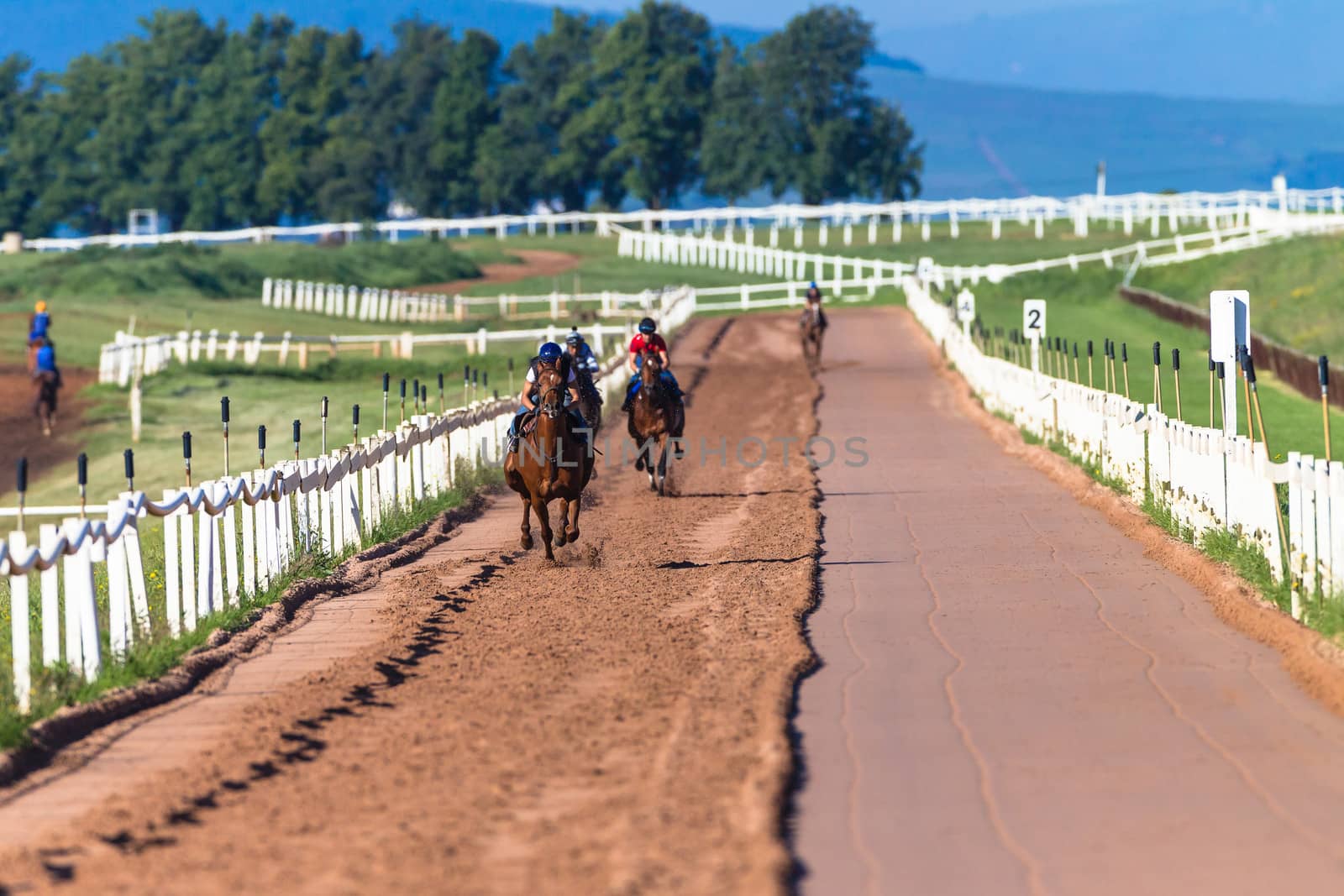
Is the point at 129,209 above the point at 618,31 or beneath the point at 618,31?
beneath

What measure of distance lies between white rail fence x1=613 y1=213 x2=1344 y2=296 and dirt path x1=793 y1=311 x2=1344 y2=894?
4544cm

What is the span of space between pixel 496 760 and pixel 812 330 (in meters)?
35.5

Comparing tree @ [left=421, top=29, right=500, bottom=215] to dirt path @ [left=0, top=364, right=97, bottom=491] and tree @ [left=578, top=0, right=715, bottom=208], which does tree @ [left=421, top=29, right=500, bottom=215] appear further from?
dirt path @ [left=0, top=364, right=97, bottom=491]

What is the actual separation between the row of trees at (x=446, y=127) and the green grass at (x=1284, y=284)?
52727 mm

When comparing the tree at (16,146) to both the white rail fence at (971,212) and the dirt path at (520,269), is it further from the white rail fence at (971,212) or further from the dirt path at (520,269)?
the dirt path at (520,269)

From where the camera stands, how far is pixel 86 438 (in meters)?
33.9

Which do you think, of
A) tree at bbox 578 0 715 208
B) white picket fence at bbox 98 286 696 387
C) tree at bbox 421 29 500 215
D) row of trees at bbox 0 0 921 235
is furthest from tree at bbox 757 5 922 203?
white picket fence at bbox 98 286 696 387

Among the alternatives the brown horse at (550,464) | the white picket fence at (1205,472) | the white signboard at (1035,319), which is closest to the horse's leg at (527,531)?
the brown horse at (550,464)

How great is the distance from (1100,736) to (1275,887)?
2566mm

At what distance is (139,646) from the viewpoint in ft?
40.9

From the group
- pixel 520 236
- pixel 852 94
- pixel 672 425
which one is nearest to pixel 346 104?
pixel 852 94

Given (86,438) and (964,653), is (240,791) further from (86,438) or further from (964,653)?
(86,438)

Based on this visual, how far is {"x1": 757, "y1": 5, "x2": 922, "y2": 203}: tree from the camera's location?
11488 centimetres

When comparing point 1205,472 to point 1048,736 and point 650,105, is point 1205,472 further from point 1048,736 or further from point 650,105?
point 650,105
